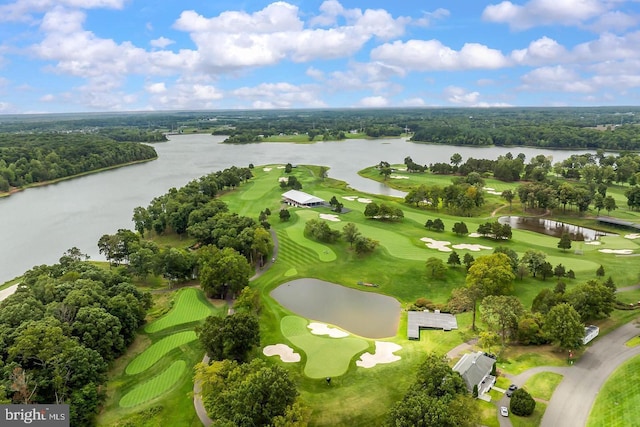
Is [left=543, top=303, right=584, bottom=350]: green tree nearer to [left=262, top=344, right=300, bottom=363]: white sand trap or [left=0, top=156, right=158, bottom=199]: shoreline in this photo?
[left=262, top=344, right=300, bottom=363]: white sand trap

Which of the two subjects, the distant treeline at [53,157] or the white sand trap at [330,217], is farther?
the distant treeline at [53,157]

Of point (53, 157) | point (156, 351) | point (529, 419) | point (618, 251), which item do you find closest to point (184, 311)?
point (156, 351)

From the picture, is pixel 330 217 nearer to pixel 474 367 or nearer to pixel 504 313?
pixel 504 313

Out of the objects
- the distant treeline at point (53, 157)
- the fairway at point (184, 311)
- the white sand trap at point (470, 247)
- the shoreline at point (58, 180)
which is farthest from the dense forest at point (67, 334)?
the distant treeline at point (53, 157)

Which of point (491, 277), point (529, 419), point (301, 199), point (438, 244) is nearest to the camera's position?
point (529, 419)

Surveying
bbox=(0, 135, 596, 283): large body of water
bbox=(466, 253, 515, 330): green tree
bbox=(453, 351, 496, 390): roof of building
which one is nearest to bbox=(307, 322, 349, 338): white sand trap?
bbox=(453, 351, 496, 390): roof of building

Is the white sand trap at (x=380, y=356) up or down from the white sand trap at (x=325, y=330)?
up

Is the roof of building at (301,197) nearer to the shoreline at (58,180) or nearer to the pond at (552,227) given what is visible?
the pond at (552,227)
